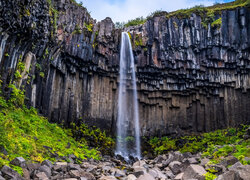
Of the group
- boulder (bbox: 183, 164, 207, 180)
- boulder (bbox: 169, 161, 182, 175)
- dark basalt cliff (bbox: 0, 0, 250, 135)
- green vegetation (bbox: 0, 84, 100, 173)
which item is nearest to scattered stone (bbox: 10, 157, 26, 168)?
green vegetation (bbox: 0, 84, 100, 173)

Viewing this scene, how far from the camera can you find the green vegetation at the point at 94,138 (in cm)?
1924

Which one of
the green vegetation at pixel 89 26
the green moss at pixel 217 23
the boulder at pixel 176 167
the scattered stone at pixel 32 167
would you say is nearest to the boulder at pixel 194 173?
the boulder at pixel 176 167

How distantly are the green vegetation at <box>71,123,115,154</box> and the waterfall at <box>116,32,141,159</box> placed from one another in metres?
1.91

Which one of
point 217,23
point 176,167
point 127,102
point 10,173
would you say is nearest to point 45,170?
point 10,173

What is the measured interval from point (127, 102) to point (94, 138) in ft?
20.4

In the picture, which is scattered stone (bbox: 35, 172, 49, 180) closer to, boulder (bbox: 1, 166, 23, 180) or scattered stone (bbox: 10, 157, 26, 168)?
scattered stone (bbox: 10, 157, 26, 168)

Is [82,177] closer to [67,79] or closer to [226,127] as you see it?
[67,79]

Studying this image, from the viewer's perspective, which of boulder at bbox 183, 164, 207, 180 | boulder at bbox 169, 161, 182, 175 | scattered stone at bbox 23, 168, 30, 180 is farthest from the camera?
boulder at bbox 169, 161, 182, 175

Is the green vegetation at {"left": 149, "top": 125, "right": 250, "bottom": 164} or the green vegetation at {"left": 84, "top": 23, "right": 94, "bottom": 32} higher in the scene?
the green vegetation at {"left": 84, "top": 23, "right": 94, "bottom": 32}

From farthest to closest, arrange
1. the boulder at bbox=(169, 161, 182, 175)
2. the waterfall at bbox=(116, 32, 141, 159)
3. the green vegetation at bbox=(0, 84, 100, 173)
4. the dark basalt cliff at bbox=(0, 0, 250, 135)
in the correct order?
the waterfall at bbox=(116, 32, 141, 159), the dark basalt cliff at bbox=(0, 0, 250, 135), the boulder at bbox=(169, 161, 182, 175), the green vegetation at bbox=(0, 84, 100, 173)

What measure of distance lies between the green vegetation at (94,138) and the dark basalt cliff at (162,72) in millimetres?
901

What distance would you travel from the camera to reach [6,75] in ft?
39.4

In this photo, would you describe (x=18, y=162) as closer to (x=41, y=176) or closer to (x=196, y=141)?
(x=41, y=176)

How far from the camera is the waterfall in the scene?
23594mm
